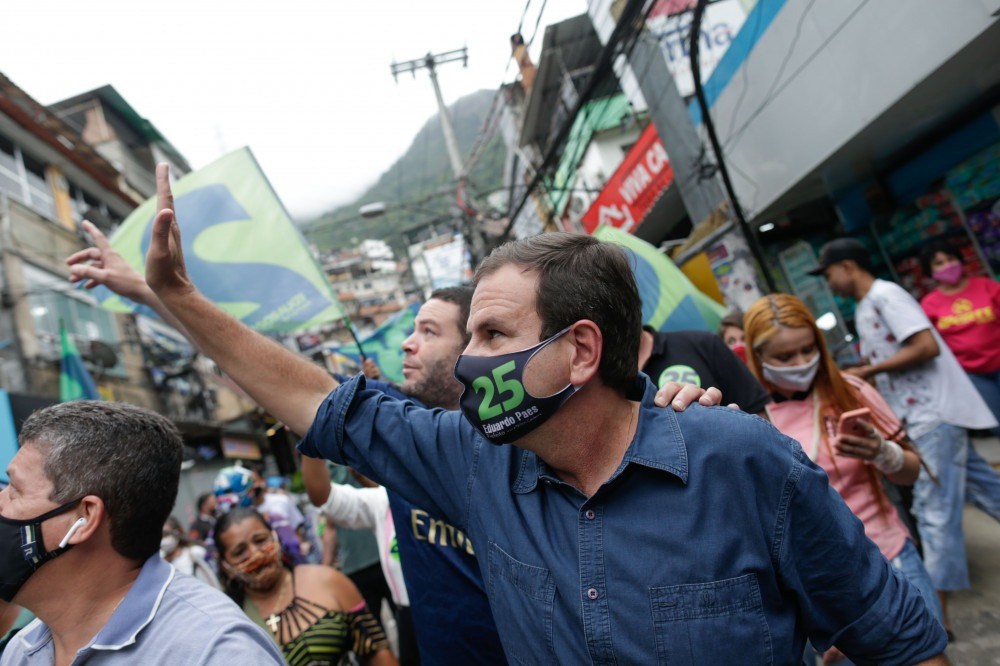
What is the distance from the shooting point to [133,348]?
59.8ft

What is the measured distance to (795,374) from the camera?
244cm

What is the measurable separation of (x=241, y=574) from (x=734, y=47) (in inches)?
337

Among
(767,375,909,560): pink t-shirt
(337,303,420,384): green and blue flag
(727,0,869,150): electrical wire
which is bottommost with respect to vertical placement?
(767,375,909,560): pink t-shirt

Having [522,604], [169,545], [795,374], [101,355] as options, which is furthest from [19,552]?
[101,355]

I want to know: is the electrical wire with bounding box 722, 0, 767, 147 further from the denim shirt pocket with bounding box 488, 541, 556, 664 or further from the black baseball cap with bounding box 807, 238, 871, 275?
the denim shirt pocket with bounding box 488, 541, 556, 664

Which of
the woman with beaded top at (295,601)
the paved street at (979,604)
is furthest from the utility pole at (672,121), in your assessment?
the woman with beaded top at (295,601)

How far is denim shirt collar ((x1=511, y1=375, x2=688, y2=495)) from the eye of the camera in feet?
4.00

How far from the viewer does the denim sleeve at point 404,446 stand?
1.54m

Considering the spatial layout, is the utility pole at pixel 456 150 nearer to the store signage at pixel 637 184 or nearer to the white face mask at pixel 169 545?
the store signage at pixel 637 184

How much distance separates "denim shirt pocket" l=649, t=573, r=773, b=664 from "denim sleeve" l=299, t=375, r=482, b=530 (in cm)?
58

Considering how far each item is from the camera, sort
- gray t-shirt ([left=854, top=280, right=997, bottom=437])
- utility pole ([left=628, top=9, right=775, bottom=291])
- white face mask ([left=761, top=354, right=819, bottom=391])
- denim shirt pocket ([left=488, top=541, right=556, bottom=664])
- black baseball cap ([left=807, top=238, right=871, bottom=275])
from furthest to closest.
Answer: utility pole ([left=628, top=9, right=775, bottom=291]) → black baseball cap ([left=807, top=238, right=871, bottom=275]) → gray t-shirt ([left=854, top=280, right=997, bottom=437]) → white face mask ([left=761, top=354, right=819, bottom=391]) → denim shirt pocket ([left=488, top=541, right=556, bottom=664])

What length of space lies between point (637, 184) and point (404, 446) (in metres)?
8.93

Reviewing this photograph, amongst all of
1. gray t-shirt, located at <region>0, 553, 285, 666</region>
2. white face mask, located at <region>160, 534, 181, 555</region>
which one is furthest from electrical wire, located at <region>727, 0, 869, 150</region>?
white face mask, located at <region>160, 534, 181, 555</region>

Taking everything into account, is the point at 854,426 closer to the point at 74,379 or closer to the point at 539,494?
the point at 539,494
